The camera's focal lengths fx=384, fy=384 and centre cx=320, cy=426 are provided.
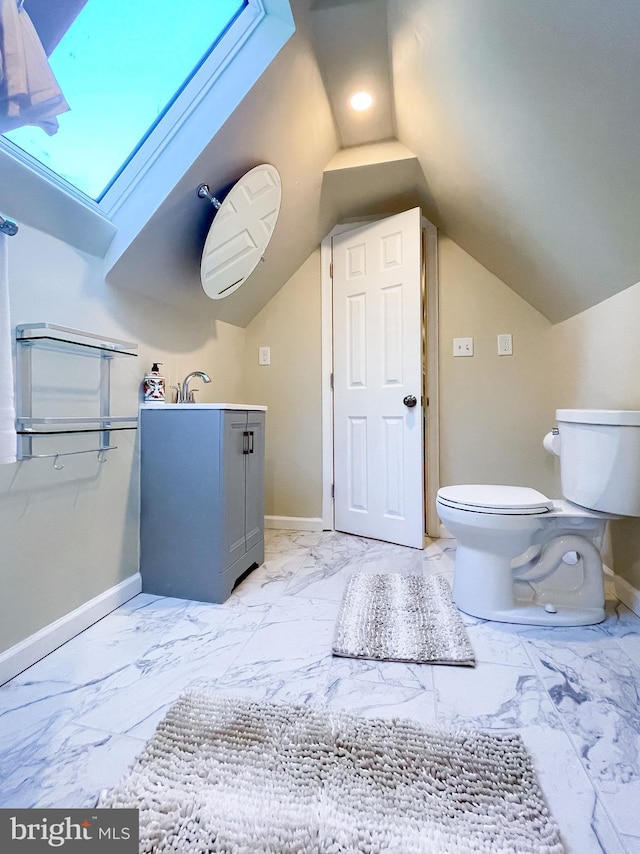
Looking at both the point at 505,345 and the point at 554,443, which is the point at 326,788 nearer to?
the point at 554,443

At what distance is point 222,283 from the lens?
1.74 meters

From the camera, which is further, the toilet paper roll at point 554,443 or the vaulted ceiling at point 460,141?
the toilet paper roll at point 554,443

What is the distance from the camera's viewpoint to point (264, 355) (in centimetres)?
249

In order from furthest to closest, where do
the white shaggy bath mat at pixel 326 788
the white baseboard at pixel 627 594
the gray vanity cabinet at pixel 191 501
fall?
the gray vanity cabinet at pixel 191 501 < the white baseboard at pixel 627 594 < the white shaggy bath mat at pixel 326 788

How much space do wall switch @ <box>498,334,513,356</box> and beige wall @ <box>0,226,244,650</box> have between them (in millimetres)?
1756

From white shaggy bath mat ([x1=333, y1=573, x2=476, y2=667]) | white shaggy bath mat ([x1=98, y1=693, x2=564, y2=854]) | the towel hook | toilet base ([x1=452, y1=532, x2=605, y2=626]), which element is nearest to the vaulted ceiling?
the towel hook

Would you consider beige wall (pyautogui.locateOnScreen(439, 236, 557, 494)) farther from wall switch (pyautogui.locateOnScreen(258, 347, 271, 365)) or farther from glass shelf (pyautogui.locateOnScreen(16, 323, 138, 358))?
glass shelf (pyautogui.locateOnScreen(16, 323, 138, 358))

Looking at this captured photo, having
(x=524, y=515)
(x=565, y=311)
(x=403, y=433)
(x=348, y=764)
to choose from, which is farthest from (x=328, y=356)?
(x=348, y=764)

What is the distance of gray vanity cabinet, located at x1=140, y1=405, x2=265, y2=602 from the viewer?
149 cm

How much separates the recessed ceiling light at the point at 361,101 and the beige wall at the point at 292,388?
30.2 inches

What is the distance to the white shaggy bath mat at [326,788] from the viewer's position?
25.3 inches

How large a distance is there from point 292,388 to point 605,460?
65.5 inches

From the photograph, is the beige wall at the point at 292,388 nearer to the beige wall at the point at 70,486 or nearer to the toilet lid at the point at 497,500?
the beige wall at the point at 70,486

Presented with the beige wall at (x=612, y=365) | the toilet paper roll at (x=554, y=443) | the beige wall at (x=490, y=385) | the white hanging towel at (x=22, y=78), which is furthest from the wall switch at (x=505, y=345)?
the white hanging towel at (x=22, y=78)
